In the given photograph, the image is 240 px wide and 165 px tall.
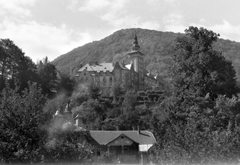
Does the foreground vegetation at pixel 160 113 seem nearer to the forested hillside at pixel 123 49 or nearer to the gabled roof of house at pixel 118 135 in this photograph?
the gabled roof of house at pixel 118 135

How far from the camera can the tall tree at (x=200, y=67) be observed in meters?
32.6

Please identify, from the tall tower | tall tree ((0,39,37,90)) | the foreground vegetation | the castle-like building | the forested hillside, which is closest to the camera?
the foreground vegetation

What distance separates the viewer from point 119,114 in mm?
67062

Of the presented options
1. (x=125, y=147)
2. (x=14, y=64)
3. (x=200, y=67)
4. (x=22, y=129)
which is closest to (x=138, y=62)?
(x=14, y=64)

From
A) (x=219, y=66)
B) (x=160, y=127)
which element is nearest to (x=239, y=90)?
(x=219, y=66)

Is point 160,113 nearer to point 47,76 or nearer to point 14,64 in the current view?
point 14,64

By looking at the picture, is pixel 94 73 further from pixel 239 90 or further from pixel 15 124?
pixel 15 124

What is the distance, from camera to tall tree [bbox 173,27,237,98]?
3262 centimetres

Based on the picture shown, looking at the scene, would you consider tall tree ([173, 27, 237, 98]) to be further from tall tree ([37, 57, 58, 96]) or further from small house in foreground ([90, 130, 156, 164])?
tall tree ([37, 57, 58, 96])

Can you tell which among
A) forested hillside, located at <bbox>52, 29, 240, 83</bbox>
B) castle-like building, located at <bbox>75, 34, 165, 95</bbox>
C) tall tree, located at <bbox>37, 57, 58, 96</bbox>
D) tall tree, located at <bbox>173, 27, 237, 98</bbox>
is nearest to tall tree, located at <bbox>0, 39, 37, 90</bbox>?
tall tree, located at <bbox>37, 57, 58, 96</bbox>

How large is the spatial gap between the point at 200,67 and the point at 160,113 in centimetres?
936

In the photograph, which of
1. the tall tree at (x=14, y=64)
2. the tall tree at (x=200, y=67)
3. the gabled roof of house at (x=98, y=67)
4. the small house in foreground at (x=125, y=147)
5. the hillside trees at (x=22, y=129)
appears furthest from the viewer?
the gabled roof of house at (x=98, y=67)

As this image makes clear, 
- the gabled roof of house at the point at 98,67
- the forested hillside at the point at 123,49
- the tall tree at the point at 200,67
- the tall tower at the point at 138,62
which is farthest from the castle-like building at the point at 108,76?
the tall tree at the point at 200,67

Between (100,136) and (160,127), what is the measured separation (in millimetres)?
29129
